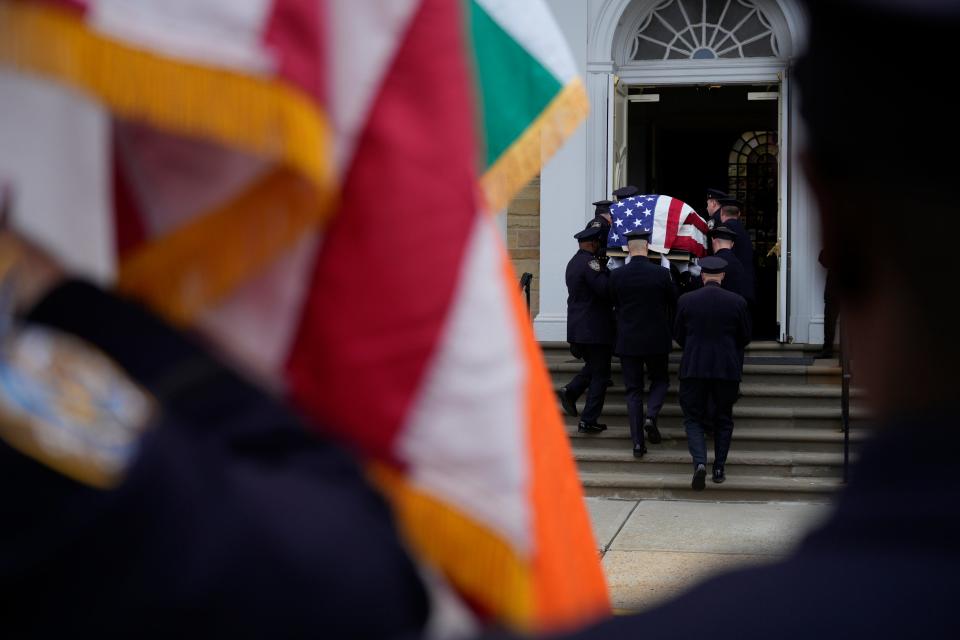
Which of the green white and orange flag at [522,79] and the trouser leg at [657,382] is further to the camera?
the trouser leg at [657,382]

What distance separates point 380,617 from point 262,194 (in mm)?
466

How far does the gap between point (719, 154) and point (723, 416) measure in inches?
419

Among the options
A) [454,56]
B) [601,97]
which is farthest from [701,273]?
[454,56]

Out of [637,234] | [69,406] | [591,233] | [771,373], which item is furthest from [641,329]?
[69,406]

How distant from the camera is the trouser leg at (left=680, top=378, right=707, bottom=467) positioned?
36.2 ft

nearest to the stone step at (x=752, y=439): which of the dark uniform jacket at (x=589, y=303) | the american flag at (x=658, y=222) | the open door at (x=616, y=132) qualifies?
the dark uniform jacket at (x=589, y=303)

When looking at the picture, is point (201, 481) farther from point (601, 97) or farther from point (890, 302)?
point (601, 97)

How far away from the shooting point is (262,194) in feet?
4.20

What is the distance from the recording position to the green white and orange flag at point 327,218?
1.18 meters

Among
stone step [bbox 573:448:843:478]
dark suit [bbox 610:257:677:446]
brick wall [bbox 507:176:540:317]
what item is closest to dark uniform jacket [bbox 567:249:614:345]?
dark suit [bbox 610:257:677:446]

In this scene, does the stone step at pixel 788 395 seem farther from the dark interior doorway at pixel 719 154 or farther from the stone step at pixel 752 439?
the dark interior doorway at pixel 719 154

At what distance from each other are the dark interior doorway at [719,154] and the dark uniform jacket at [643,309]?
5.57 metres

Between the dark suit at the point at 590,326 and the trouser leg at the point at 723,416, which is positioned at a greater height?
the dark suit at the point at 590,326

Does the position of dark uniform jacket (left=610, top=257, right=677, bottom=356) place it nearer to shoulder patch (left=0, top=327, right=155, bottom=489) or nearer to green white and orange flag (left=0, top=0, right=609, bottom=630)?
green white and orange flag (left=0, top=0, right=609, bottom=630)
